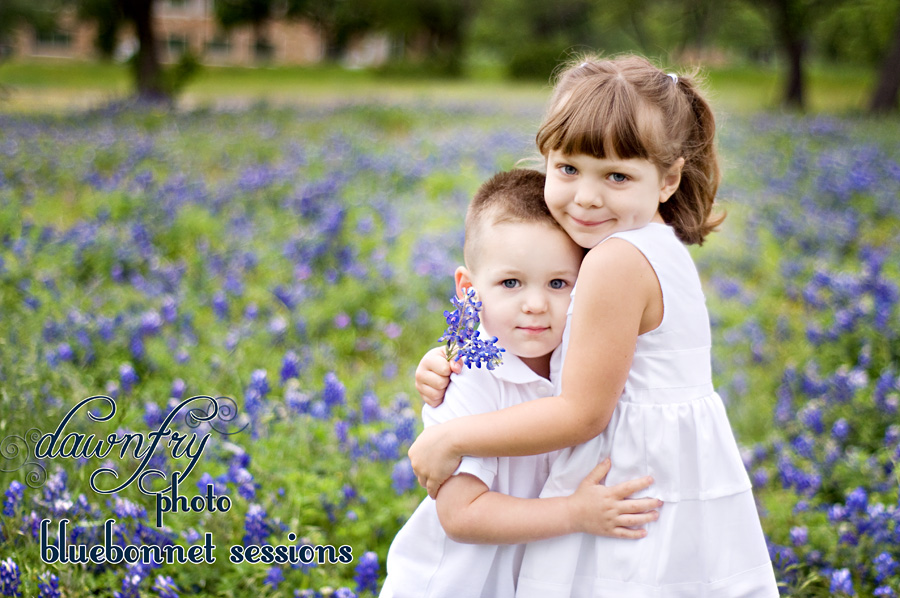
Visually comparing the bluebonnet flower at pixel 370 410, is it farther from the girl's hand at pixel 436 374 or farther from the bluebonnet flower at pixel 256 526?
the girl's hand at pixel 436 374

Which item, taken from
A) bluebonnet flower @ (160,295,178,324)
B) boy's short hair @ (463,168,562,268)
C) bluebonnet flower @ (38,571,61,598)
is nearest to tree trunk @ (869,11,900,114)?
bluebonnet flower @ (160,295,178,324)

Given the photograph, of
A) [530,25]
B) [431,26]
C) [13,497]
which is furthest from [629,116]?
[530,25]

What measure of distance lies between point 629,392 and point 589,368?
0.19 m

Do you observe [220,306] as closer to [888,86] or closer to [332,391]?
[332,391]

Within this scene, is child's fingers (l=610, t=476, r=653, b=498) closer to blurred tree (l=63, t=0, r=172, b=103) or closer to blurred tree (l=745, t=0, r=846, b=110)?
blurred tree (l=63, t=0, r=172, b=103)

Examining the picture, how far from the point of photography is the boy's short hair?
77.0 inches

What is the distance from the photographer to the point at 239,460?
269 cm

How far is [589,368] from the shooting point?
1782 mm

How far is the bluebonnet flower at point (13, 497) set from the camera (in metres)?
2.35

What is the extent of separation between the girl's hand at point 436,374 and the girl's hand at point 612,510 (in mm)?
394

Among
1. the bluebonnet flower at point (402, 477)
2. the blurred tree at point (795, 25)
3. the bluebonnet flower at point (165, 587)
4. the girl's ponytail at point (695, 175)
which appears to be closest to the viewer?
the girl's ponytail at point (695, 175)

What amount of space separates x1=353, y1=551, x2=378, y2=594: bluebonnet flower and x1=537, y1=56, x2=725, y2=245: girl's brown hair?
4.12 ft

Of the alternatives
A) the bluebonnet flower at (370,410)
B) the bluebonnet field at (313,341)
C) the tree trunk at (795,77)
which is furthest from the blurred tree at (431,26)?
the bluebonnet flower at (370,410)

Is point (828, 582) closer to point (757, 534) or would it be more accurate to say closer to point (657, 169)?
point (757, 534)
